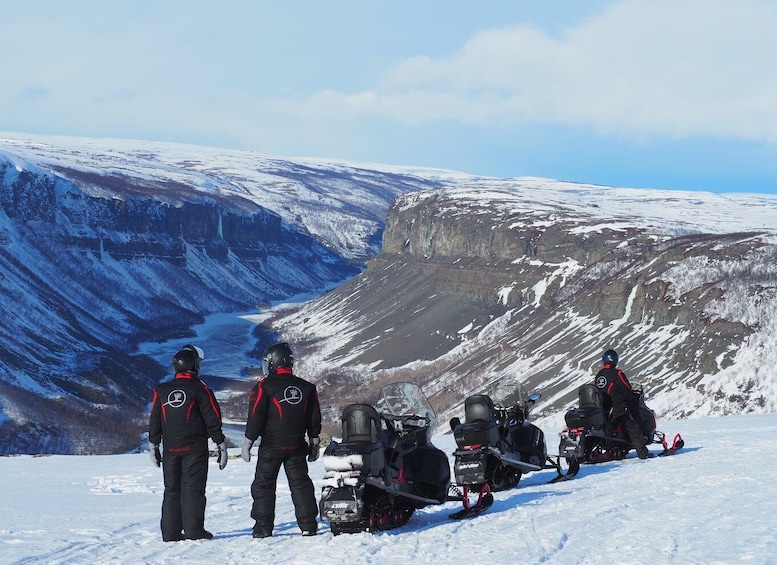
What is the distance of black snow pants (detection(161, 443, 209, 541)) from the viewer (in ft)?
47.9

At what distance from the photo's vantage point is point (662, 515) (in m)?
15.0

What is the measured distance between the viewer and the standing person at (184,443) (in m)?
14.6

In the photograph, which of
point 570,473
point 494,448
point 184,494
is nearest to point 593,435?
point 570,473

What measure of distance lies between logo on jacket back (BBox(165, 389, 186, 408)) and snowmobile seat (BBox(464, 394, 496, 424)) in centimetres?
576

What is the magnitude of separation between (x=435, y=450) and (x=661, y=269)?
304ft

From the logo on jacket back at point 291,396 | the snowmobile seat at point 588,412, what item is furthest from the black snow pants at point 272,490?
the snowmobile seat at point 588,412

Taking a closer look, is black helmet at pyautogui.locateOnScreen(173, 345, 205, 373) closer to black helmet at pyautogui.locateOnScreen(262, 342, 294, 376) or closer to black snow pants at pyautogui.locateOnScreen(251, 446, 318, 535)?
black helmet at pyautogui.locateOnScreen(262, 342, 294, 376)

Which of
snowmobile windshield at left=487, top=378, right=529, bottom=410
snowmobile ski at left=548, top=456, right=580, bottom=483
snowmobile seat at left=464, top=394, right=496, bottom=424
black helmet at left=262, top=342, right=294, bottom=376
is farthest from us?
snowmobile windshield at left=487, top=378, right=529, bottom=410

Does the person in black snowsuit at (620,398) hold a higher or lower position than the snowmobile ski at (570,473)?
higher

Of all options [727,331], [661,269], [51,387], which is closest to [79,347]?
[51,387]

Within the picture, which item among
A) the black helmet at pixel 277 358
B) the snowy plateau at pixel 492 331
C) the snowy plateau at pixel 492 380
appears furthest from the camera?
the snowy plateau at pixel 492 331

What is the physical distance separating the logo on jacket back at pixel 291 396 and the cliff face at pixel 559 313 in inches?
2313

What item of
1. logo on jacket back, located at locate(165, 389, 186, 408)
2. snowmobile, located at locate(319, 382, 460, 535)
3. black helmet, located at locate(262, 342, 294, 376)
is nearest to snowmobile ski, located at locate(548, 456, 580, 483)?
snowmobile, located at locate(319, 382, 460, 535)

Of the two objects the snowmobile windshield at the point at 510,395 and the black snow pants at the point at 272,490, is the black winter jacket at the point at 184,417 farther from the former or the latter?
the snowmobile windshield at the point at 510,395
